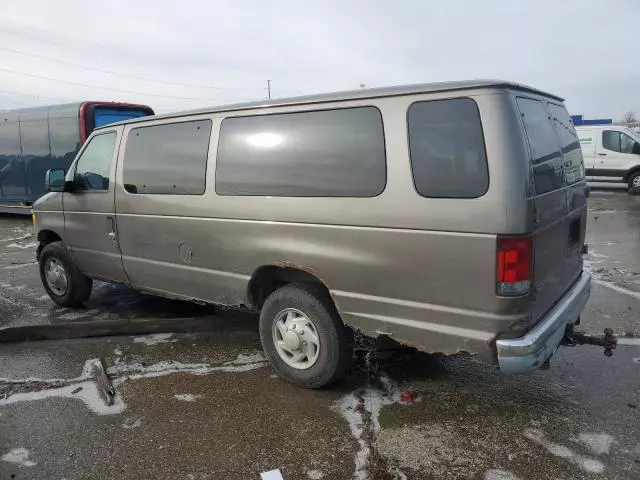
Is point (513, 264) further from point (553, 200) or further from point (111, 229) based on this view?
point (111, 229)

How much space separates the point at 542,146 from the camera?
126 inches

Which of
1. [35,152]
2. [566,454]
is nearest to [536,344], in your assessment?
[566,454]

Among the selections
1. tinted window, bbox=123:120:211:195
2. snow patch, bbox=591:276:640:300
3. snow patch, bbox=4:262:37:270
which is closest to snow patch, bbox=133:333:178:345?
tinted window, bbox=123:120:211:195

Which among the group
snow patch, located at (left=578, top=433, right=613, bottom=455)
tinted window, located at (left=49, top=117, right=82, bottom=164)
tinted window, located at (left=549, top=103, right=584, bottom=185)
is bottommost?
snow patch, located at (left=578, top=433, right=613, bottom=455)

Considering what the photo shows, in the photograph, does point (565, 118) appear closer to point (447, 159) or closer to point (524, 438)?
point (447, 159)

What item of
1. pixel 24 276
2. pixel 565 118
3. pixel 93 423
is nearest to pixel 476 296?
pixel 565 118

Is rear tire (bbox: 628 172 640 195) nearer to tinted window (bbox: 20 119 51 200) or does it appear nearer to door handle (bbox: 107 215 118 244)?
door handle (bbox: 107 215 118 244)

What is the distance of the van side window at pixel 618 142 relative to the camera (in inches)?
651

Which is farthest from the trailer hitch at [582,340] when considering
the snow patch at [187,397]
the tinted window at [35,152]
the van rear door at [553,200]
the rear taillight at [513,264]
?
the tinted window at [35,152]

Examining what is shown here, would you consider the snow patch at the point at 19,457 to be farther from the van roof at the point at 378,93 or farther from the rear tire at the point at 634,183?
the rear tire at the point at 634,183

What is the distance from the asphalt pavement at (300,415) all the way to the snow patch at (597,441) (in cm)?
1

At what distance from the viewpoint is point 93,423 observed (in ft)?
11.3

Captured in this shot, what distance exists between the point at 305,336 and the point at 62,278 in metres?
3.47

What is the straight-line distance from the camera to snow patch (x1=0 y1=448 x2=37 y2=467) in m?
3.04
